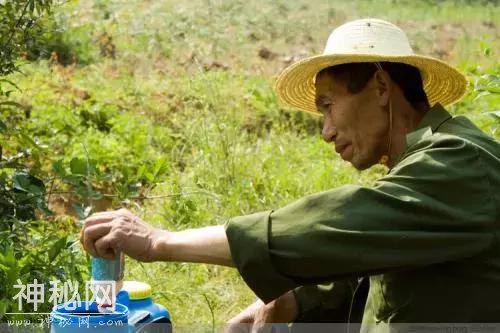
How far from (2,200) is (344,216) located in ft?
5.08

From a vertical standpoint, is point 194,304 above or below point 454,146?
below

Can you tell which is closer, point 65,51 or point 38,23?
point 38,23

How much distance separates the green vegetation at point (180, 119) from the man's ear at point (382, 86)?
971 mm

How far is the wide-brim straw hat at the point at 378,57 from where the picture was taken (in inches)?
93.7

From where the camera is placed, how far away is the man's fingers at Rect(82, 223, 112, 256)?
1990 mm

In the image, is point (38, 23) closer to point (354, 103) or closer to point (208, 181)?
point (354, 103)

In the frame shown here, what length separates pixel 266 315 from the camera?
2641 millimetres

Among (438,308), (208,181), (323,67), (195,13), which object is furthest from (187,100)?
(438,308)

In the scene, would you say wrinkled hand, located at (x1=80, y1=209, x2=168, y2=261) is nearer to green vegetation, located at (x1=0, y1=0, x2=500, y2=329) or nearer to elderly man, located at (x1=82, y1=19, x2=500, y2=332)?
elderly man, located at (x1=82, y1=19, x2=500, y2=332)

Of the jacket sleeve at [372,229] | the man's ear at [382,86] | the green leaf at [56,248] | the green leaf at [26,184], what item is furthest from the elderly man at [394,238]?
the green leaf at [26,184]

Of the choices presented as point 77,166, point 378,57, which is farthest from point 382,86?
point 77,166

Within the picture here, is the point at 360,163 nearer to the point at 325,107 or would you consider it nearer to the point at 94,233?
the point at 325,107

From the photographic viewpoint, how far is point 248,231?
198 cm

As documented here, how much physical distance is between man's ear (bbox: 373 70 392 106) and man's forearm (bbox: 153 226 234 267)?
60 cm
